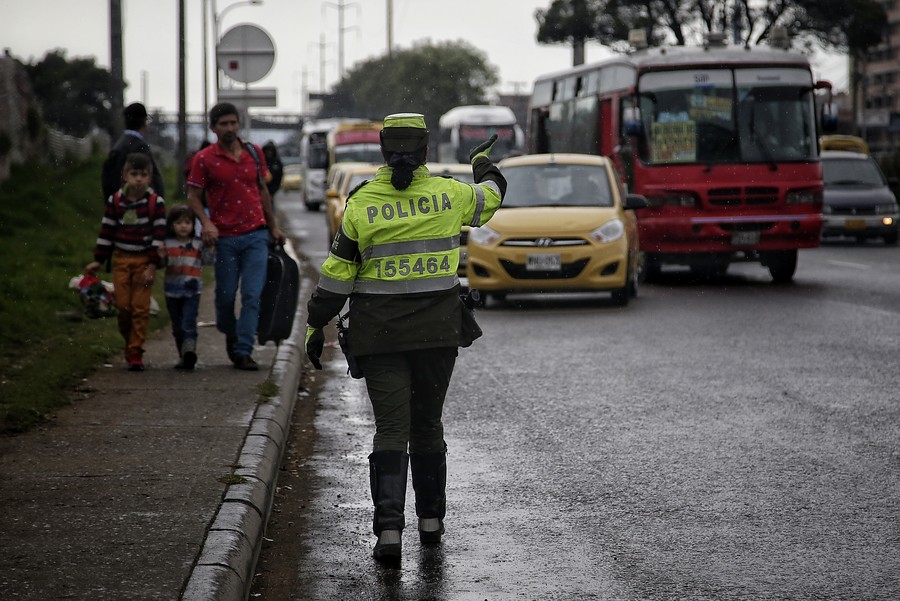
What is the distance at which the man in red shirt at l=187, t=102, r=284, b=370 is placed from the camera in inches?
404

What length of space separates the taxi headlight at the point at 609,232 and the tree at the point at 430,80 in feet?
279

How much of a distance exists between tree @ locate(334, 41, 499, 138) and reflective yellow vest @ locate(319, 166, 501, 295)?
9560 centimetres

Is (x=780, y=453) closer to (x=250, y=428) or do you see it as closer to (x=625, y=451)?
(x=625, y=451)

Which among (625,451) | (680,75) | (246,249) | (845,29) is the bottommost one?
(625,451)

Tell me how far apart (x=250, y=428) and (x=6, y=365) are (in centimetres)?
331

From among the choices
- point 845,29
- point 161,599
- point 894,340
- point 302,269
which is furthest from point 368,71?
point 161,599

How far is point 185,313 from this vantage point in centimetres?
1036

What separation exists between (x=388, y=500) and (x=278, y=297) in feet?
14.7

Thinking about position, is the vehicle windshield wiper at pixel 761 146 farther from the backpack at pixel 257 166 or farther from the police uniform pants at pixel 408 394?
the police uniform pants at pixel 408 394

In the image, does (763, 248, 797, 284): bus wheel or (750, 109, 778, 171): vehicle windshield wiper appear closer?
(750, 109, 778, 171): vehicle windshield wiper

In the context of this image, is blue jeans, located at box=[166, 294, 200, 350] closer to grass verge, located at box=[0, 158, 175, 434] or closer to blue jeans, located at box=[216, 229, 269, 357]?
blue jeans, located at box=[216, 229, 269, 357]

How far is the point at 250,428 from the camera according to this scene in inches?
313

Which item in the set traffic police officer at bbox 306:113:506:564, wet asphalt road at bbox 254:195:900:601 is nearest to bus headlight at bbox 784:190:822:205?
wet asphalt road at bbox 254:195:900:601

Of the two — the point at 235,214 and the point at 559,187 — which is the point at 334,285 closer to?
the point at 235,214
